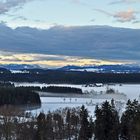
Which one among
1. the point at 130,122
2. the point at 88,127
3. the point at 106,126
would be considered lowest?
the point at 88,127

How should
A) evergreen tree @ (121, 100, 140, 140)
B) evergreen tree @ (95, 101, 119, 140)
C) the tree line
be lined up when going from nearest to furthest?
evergreen tree @ (121, 100, 140, 140)
evergreen tree @ (95, 101, 119, 140)
the tree line

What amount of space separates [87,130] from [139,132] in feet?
66.2

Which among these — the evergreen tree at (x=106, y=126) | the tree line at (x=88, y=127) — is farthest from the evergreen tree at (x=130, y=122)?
the evergreen tree at (x=106, y=126)

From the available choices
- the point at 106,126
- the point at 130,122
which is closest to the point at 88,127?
the point at 106,126

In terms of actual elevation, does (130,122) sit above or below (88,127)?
above

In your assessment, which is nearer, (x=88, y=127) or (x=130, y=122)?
(x=130, y=122)

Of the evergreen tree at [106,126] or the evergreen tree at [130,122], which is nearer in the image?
the evergreen tree at [130,122]

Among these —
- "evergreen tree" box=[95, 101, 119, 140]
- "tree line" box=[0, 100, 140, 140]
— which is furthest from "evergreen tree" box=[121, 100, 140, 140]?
"evergreen tree" box=[95, 101, 119, 140]

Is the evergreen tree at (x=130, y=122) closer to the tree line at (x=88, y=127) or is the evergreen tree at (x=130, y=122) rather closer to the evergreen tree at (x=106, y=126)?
the tree line at (x=88, y=127)

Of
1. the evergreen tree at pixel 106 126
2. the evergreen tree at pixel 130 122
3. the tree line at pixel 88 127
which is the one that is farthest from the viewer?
the tree line at pixel 88 127

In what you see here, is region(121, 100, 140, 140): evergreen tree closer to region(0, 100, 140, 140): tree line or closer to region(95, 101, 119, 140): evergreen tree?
region(0, 100, 140, 140): tree line

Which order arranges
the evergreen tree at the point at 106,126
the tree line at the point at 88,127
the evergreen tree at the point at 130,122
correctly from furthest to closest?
the tree line at the point at 88,127, the evergreen tree at the point at 106,126, the evergreen tree at the point at 130,122

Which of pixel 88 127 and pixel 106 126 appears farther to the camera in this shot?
pixel 88 127

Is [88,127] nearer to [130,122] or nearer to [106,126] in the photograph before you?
[106,126]
